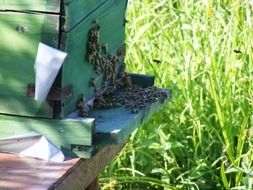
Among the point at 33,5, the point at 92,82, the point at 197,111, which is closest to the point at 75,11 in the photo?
the point at 33,5

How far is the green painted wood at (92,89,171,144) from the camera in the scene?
2203 mm

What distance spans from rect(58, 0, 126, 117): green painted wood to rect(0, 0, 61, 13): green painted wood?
8cm

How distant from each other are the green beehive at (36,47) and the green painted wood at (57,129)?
0.07ft

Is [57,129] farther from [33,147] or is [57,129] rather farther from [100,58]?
[100,58]

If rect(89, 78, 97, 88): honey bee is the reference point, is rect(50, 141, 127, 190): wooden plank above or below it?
below

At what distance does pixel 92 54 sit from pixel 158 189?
163cm

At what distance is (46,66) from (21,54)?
110 mm

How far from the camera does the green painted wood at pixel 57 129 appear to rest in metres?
2.18

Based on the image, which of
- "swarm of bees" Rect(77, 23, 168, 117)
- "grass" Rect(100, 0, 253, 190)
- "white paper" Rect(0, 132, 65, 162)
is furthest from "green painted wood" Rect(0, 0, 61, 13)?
"grass" Rect(100, 0, 253, 190)

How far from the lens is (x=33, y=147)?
7.18ft

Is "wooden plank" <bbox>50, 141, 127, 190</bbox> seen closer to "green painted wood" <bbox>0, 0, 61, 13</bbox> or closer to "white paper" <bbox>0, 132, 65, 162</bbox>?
"white paper" <bbox>0, 132, 65, 162</bbox>

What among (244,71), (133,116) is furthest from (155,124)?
(133,116)

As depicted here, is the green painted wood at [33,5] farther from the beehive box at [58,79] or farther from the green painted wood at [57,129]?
the green painted wood at [57,129]

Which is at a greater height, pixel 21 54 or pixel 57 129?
pixel 21 54
